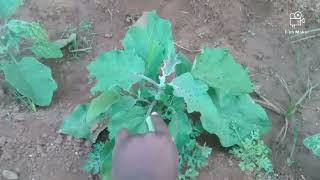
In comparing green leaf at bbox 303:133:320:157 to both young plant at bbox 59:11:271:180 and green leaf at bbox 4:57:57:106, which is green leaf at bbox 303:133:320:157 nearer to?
young plant at bbox 59:11:271:180

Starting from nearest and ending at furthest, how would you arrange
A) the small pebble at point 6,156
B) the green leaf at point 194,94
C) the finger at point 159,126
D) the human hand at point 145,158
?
the human hand at point 145,158, the finger at point 159,126, the green leaf at point 194,94, the small pebble at point 6,156

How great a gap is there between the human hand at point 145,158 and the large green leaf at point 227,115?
2.06ft

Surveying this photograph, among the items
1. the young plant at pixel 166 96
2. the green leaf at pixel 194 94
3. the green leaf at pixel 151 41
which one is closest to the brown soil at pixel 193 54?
the young plant at pixel 166 96

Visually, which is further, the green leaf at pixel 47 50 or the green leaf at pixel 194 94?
the green leaf at pixel 47 50

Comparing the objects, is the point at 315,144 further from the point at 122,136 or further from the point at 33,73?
the point at 33,73

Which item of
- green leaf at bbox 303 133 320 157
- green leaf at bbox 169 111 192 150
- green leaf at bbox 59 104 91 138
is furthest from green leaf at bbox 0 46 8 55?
green leaf at bbox 303 133 320 157

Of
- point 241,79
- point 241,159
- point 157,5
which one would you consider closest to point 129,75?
point 241,79

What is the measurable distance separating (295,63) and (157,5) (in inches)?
33.3

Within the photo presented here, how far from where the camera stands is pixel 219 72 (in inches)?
86.9

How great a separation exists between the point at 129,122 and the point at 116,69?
0.83 feet

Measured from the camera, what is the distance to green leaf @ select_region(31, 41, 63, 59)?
8.21ft

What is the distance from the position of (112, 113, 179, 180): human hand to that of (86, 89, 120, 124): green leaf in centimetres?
68

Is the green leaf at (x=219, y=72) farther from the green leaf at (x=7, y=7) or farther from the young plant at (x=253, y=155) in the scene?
the green leaf at (x=7, y=7)

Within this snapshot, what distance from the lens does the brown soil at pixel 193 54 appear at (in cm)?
235
